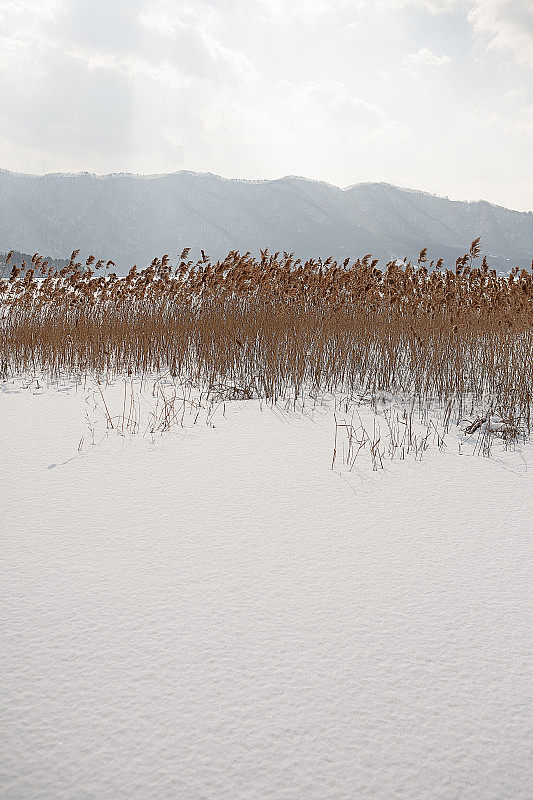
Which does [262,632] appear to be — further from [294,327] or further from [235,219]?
[235,219]

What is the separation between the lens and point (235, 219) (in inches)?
5374

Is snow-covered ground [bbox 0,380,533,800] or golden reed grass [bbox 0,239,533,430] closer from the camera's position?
snow-covered ground [bbox 0,380,533,800]

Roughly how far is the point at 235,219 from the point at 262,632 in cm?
14452

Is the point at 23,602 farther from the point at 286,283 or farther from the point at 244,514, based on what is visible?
the point at 286,283

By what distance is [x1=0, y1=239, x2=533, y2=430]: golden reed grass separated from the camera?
5039 mm

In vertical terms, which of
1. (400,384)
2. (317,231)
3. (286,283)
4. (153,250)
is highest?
(317,231)

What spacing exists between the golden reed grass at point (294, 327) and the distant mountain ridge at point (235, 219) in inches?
4522

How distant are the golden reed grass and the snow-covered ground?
226cm

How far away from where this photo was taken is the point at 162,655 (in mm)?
1282

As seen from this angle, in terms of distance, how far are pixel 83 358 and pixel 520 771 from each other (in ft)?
19.3

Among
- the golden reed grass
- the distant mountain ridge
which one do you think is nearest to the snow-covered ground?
the golden reed grass

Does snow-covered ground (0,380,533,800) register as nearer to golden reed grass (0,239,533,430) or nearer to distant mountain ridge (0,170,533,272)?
golden reed grass (0,239,533,430)

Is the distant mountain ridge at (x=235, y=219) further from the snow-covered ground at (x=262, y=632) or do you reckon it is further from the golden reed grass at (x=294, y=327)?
Result: the snow-covered ground at (x=262, y=632)

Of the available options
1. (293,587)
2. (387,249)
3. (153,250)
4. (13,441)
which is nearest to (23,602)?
(293,587)
